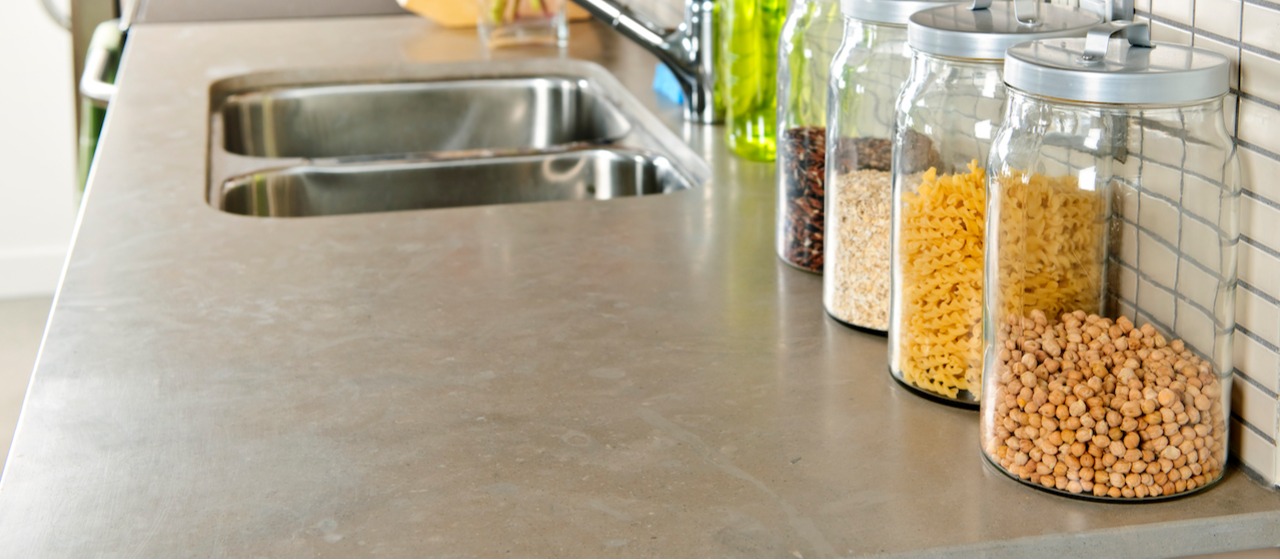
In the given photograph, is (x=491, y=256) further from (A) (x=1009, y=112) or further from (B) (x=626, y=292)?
(A) (x=1009, y=112)

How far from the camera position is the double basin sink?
1.66 meters

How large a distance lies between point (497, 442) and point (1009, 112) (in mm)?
351

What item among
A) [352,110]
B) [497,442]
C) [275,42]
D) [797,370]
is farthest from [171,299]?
[275,42]

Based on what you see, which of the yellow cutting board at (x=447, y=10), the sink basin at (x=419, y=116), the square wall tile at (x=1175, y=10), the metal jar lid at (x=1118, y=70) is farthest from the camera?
the yellow cutting board at (x=447, y=10)

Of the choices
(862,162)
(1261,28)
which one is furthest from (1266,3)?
(862,162)

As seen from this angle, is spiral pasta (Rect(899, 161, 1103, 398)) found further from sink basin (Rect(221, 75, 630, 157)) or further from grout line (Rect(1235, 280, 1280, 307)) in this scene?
sink basin (Rect(221, 75, 630, 157))

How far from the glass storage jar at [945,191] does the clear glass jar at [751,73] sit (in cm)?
62

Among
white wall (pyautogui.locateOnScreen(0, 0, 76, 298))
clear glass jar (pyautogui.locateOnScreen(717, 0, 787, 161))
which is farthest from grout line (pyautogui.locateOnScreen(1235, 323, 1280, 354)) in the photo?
white wall (pyautogui.locateOnScreen(0, 0, 76, 298))

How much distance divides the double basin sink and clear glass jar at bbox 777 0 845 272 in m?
0.44

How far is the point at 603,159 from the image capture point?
170cm

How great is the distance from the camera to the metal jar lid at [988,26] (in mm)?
789

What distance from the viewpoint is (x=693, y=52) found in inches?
66.1

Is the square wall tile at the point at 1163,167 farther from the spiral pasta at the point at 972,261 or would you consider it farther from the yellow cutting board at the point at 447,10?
the yellow cutting board at the point at 447,10

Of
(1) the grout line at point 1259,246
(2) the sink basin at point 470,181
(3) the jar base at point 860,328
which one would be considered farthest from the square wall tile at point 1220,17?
(2) the sink basin at point 470,181
